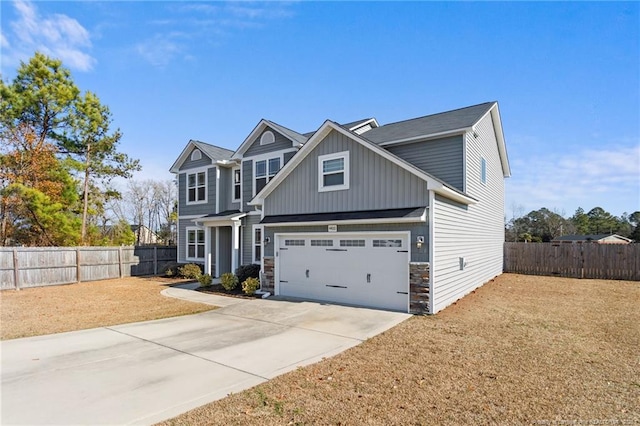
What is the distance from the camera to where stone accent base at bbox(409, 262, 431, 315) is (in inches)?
361

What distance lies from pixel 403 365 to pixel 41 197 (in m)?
21.4

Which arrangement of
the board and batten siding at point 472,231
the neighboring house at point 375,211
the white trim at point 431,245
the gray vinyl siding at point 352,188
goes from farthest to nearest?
1. the gray vinyl siding at point 352,188
2. the board and batten siding at point 472,231
3. the neighboring house at point 375,211
4. the white trim at point 431,245

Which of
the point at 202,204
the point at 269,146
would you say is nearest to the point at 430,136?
the point at 269,146

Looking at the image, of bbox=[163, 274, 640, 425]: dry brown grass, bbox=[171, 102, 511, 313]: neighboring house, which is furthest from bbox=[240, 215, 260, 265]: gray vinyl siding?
bbox=[163, 274, 640, 425]: dry brown grass

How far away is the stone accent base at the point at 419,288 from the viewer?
9164mm

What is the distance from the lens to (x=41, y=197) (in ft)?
61.7

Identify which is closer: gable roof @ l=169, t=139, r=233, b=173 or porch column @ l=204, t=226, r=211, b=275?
porch column @ l=204, t=226, r=211, b=275

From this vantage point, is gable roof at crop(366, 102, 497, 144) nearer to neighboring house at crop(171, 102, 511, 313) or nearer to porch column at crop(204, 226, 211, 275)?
neighboring house at crop(171, 102, 511, 313)

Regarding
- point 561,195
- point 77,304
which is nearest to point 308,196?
point 77,304

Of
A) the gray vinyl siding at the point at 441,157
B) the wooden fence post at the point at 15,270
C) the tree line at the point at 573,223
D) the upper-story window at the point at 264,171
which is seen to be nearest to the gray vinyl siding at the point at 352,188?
the gray vinyl siding at the point at 441,157

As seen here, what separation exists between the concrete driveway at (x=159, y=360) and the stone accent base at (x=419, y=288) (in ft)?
1.79

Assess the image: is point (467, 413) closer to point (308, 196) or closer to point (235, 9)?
point (308, 196)

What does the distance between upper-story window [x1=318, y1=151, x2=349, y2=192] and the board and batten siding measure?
297cm

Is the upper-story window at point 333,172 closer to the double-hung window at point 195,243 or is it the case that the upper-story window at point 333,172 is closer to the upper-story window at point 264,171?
the upper-story window at point 264,171
